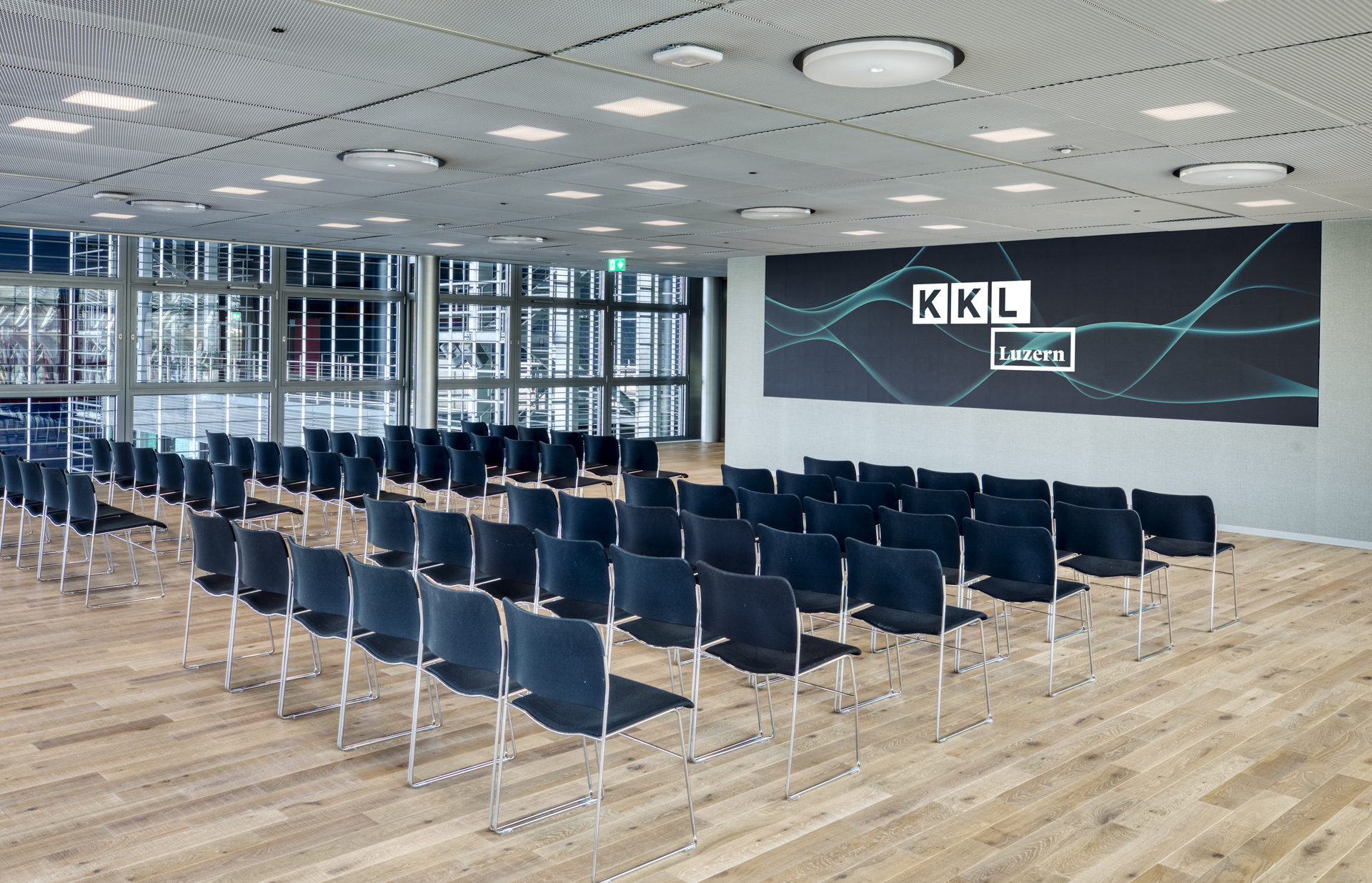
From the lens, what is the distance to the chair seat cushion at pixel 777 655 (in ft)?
15.2

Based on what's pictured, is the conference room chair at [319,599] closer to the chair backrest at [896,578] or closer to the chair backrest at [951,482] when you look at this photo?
the chair backrest at [896,578]

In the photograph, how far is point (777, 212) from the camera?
34.8 feet

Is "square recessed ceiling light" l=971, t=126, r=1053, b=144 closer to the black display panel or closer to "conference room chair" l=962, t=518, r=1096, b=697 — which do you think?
"conference room chair" l=962, t=518, r=1096, b=697

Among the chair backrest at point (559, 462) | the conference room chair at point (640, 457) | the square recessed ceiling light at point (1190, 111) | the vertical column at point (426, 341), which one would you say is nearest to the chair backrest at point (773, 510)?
the square recessed ceiling light at point (1190, 111)

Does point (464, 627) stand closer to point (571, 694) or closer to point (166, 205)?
point (571, 694)

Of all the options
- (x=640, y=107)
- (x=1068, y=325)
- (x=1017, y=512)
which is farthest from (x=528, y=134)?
(x=1068, y=325)

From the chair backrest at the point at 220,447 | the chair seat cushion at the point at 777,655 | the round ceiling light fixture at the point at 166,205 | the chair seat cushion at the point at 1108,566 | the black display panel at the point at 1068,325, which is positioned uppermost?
the round ceiling light fixture at the point at 166,205

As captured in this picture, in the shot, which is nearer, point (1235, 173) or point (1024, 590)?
point (1024, 590)

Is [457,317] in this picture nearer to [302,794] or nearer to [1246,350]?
[1246,350]

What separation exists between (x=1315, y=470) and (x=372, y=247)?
478 inches

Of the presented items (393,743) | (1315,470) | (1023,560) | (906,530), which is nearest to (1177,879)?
(1023,560)

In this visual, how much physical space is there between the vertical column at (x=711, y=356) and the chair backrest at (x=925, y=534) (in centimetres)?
1476

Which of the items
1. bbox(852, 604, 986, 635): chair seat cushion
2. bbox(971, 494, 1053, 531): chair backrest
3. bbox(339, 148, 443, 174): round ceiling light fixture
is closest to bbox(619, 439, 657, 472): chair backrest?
bbox(339, 148, 443, 174): round ceiling light fixture

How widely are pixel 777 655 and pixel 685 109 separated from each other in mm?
3184
